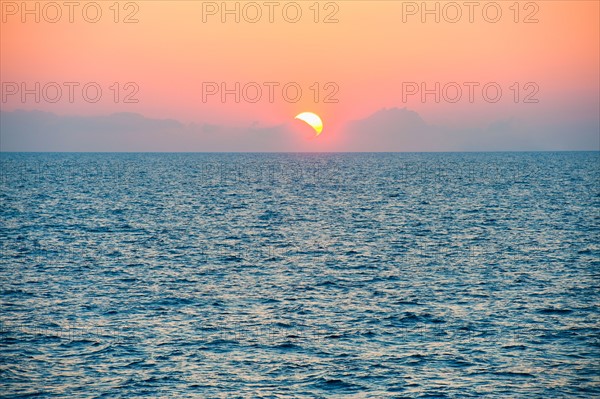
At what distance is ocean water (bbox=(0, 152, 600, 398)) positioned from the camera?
30.7m

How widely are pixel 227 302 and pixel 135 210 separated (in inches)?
2222

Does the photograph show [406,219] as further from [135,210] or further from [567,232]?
[135,210]

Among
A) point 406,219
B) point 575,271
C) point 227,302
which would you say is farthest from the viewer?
point 406,219

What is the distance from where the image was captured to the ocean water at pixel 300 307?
101 feet

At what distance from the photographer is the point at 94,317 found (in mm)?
39719

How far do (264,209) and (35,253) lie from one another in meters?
42.8

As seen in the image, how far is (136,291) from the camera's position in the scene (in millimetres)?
45844

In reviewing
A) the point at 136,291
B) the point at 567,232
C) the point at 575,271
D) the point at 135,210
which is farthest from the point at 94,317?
the point at 135,210

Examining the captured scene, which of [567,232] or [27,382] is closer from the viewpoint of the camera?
[27,382]

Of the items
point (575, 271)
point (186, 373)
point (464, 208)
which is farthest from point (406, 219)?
point (186, 373)

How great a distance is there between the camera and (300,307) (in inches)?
1652

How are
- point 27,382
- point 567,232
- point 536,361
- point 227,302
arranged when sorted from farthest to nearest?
point 567,232
point 227,302
point 536,361
point 27,382

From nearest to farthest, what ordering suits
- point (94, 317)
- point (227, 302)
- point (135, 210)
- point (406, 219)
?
point (94, 317)
point (227, 302)
point (406, 219)
point (135, 210)

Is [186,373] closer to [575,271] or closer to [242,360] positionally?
[242,360]
